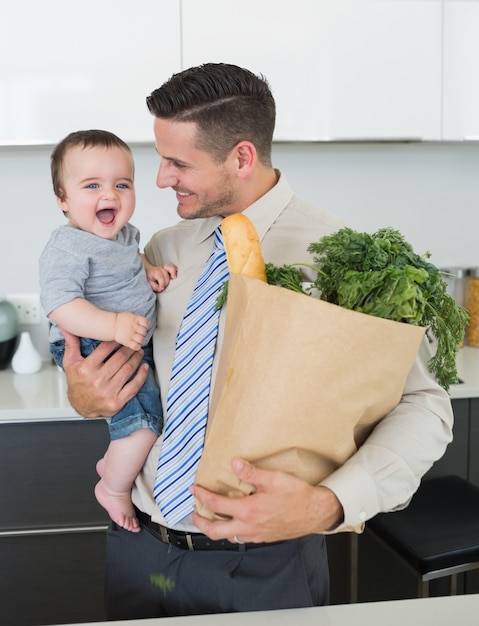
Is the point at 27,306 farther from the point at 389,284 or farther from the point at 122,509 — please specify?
the point at 389,284

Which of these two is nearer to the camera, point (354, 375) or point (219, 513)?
point (354, 375)

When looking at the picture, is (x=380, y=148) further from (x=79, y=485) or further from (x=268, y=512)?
(x=268, y=512)

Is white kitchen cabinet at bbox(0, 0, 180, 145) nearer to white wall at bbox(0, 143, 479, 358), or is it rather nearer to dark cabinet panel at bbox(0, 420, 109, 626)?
white wall at bbox(0, 143, 479, 358)

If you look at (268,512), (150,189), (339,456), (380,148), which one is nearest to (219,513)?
(268,512)

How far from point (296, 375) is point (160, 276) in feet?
2.13

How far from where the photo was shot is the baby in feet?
4.66

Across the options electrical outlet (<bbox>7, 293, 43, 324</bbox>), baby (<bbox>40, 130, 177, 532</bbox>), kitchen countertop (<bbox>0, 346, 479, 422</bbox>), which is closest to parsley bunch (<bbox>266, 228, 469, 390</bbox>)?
baby (<bbox>40, 130, 177, 532</bbox>)

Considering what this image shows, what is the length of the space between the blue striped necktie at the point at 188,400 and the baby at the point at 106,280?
100 millimetres

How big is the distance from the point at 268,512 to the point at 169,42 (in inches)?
63.0

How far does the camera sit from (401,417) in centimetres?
116

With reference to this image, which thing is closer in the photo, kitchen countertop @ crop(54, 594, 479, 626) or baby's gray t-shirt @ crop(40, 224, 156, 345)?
kitchen countertop @ crop(54, 594, 479, 626)

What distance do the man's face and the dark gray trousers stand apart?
654 mm

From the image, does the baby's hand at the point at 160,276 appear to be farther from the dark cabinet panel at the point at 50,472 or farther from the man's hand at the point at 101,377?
the dark cabinet panel at the point at 50,472

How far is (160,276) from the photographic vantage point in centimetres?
154
